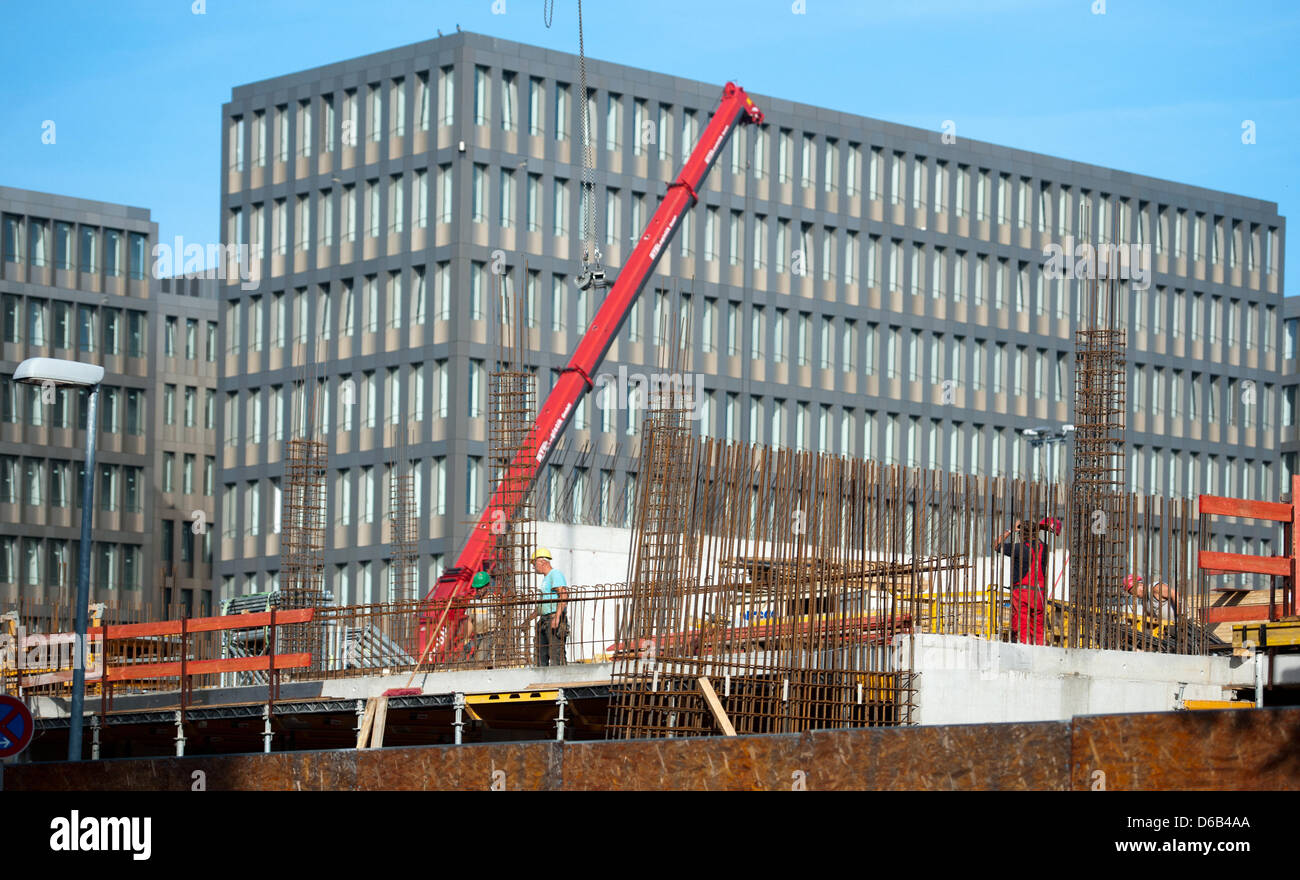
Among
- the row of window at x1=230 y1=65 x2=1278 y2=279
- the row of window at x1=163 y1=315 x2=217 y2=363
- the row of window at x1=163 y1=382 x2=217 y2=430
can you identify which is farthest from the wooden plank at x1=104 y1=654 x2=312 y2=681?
the row of window at x1=163 y1=315 x2=217 y2=363

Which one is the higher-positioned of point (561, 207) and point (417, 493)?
point (561, 207)

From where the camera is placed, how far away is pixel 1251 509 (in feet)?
64.0

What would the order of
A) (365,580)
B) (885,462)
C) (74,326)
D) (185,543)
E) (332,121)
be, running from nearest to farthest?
(365,580)
(332,121)
(885,462)
(74,326)
(185,543)

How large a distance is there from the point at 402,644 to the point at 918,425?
53229mm

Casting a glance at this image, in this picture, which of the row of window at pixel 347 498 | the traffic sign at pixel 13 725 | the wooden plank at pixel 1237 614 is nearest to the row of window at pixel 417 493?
the row of window at pixel 347 498

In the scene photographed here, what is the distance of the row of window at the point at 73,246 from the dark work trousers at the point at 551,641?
→ 6799 centimetres

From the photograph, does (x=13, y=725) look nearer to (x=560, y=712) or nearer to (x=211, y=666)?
(x=560, y=712)

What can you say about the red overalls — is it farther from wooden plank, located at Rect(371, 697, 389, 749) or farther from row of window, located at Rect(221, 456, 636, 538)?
row of window, located at Rect(221, 456, 636, 538)

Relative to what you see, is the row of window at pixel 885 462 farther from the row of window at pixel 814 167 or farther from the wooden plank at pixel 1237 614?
the wooden plank at pixel 1237 614

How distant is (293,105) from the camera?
77.2 meters

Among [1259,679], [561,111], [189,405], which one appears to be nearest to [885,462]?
[561,111]

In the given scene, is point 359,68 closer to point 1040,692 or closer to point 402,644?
point 402,644

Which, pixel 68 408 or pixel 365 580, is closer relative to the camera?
pixel 365 580

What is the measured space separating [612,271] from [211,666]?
4896cm
